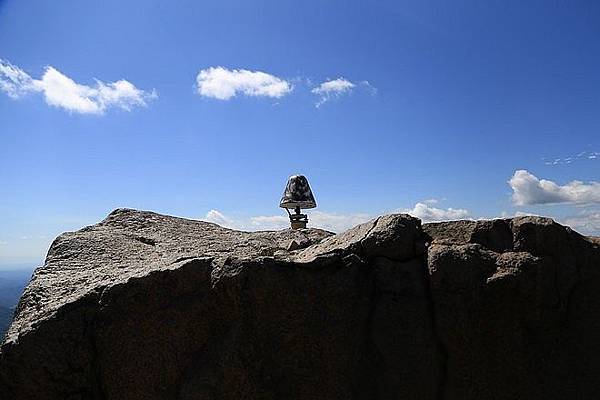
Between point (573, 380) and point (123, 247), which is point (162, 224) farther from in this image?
point (573, 380)

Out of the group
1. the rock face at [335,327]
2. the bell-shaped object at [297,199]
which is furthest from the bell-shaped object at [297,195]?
the rock face at [335,327]

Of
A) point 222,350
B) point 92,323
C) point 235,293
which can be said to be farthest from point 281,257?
point 92,323

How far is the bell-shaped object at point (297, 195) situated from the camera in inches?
456

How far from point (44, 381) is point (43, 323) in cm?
42

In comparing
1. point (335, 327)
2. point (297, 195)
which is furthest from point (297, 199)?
point (335, 327)

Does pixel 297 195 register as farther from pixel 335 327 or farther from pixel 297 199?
pixel 335 327

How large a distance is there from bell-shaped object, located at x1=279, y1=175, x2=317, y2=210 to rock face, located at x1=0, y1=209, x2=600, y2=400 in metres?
7.58

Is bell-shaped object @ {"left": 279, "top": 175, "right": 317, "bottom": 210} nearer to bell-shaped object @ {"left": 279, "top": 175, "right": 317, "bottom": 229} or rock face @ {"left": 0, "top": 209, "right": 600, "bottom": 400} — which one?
bell-shaped object @ {"left": 279, "top": 175, "right": 317, "bottom": 229}

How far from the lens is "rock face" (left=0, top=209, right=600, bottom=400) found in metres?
3.61

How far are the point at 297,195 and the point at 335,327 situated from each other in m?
8.01

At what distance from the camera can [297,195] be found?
1161cm

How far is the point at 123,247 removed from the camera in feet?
16.3

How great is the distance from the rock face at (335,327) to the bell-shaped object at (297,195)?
7.58 metres

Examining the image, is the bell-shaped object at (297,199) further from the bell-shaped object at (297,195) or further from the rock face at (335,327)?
the rock face at (335,327)
